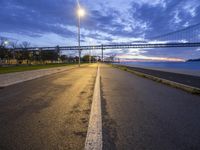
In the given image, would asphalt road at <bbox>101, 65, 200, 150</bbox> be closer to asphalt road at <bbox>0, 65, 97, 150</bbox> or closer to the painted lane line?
the painted lane line

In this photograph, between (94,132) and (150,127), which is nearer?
(94,132)

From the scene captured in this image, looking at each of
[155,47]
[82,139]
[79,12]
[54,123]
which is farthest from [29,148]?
[155,47]

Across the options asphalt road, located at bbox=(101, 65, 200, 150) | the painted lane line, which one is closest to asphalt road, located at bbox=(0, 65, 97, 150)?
the painted lane line

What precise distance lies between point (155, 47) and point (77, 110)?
126 metres

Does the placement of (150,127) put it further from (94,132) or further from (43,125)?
(43,125)

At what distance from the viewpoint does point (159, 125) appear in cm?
509

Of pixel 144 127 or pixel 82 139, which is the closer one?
pixel 82 139

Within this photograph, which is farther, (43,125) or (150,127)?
(43,125)

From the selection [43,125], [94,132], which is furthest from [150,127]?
[43,125]

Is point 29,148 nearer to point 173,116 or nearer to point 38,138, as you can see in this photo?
point 38,138

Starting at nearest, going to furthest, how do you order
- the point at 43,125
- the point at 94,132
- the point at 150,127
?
the point at 94,132 → the point at 150,127 → the point at 43,125

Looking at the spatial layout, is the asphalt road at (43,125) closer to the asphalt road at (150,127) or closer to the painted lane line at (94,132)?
the painted lane line at (94,132)

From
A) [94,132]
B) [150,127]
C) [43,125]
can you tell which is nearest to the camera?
[94,132]

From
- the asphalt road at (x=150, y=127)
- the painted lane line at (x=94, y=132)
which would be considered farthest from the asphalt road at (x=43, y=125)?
the asphalt road at (x=150, y=127)
